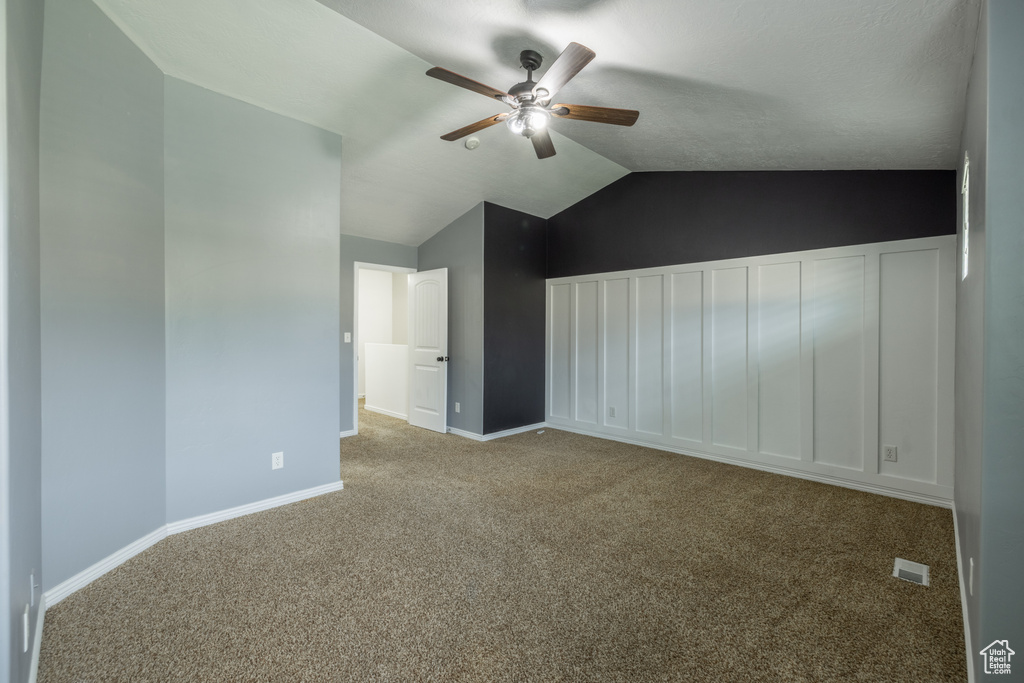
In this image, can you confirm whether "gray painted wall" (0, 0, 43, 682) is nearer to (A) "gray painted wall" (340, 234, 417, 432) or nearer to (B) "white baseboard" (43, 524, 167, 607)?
(B) "white baseboard" (43, 524, 167, 607)

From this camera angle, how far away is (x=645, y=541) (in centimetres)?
266

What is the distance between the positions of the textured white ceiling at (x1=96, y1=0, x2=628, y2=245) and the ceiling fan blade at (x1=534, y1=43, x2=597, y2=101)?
1071 millimetres

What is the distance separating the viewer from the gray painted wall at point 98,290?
2064 millimetres

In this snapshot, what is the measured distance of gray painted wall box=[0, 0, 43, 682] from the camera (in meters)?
1.20

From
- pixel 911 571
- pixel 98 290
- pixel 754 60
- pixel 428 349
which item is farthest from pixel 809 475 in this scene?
pixel 98 290

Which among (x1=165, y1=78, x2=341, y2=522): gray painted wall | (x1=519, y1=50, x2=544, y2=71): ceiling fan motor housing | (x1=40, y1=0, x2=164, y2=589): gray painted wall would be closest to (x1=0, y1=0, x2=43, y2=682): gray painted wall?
(x1=40, y1=0, x2=164, y2=589): gray painted wall

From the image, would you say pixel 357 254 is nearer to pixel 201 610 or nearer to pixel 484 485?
pixel 484 485

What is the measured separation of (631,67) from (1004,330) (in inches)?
83.0

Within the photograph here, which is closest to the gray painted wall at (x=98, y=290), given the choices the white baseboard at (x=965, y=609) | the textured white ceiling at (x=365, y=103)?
the textured white ceiling at (x=365, y=103)

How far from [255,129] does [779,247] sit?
4.20m

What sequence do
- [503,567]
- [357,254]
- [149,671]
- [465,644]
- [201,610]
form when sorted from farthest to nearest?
[357,254] < [503,567] < [201,610] < [465,644] < [149,671]

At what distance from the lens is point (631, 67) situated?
8.41 ft

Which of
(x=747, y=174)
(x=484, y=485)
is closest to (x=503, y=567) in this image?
(x=484, y=485)

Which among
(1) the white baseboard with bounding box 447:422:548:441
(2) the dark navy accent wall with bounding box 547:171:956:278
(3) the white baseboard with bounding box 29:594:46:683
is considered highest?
(2) the dark navy accent wall with bounding box 547:171:956:278
